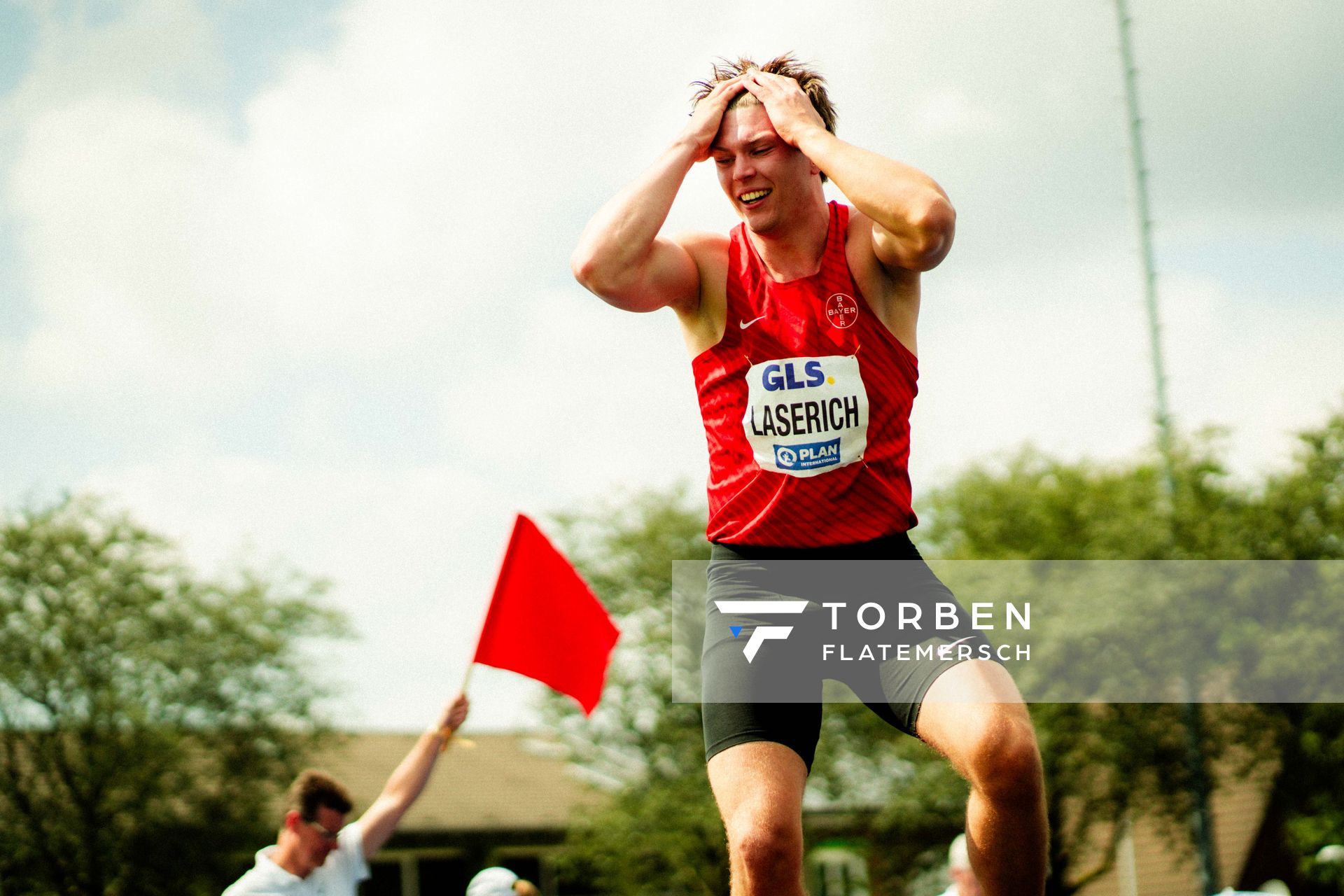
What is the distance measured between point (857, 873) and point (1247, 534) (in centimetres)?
1970

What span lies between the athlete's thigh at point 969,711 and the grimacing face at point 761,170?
1408 millimetres

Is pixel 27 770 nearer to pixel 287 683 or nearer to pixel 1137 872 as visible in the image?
pixel 287 683

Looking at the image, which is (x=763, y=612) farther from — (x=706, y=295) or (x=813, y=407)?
(x=706, y=295)

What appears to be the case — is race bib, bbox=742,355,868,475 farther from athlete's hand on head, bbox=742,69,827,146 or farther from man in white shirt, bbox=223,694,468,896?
man in white shirt, bbox=223,694,468,896

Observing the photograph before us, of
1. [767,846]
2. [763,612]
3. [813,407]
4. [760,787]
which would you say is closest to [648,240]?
[813,407]

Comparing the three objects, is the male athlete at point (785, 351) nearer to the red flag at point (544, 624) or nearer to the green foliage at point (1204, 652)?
the red flag at point (544, 624)

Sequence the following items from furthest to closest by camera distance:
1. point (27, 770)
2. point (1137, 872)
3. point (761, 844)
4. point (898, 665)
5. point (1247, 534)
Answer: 1. point (1137, 872)
2. point (27, 770)
3. point (1247, 534)
4. point (898, 665)
5. point (761, 844)

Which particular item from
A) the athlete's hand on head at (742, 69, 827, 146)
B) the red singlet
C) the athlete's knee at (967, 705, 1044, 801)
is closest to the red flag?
the red singlet

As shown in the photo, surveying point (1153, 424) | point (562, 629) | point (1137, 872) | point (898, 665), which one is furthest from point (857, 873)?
point (898, 665)

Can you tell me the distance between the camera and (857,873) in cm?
4019

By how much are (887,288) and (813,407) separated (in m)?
0.44

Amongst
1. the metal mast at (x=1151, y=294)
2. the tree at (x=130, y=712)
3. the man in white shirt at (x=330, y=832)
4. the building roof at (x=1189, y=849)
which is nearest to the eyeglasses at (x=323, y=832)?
the man in white shirt at (x=330, y=832)

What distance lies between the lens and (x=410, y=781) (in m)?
7.30

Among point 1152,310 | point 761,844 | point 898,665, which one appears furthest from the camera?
point 1152,310
